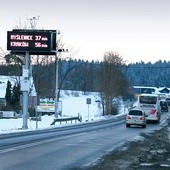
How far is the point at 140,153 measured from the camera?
20.5 m

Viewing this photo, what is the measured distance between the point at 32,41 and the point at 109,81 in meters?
42.8

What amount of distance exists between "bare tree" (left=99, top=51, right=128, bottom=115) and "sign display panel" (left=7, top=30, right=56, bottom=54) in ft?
136

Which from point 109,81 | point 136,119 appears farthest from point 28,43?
point 109,81

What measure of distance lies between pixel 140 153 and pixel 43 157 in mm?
4622

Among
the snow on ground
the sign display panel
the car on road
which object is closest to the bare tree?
the snow on ground

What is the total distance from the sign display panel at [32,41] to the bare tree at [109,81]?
4144cm

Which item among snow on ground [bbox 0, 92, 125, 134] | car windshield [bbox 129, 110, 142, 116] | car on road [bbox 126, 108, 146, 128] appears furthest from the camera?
car windshield [bbox 129, 110, 142, 116]

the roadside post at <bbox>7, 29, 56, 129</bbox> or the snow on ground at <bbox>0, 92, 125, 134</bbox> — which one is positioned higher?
the roadside post at <bbox>7, 29, 56, 129</bbox>

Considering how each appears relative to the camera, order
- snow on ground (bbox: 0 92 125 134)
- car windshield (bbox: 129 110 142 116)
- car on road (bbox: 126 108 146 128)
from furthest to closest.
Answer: car windshield (bbox: 129 110 142 116), car on road (bbox: 126 108 146 128), snow on ground (bbox: 0 92 125 134)

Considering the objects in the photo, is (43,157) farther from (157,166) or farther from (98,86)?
(98,86)

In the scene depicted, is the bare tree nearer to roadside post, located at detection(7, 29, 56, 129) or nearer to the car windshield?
the car windshield

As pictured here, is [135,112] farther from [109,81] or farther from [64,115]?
[109,81]

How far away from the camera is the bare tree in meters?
81.6

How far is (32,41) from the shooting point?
40.6 meters
